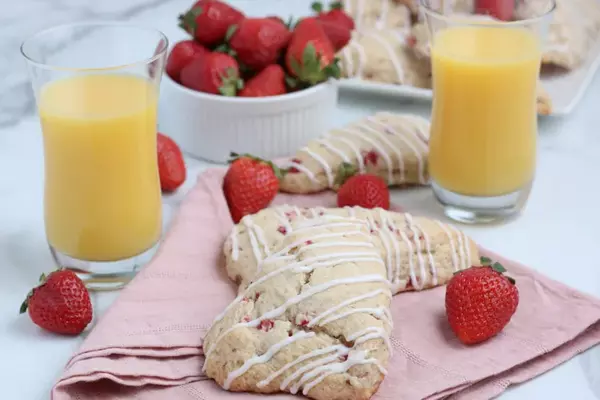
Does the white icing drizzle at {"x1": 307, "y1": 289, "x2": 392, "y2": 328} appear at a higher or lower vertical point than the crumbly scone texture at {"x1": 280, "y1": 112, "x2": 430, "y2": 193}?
higher

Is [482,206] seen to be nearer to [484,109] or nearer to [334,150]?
[484,109]

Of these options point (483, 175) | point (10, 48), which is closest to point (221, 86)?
point (483, 175)

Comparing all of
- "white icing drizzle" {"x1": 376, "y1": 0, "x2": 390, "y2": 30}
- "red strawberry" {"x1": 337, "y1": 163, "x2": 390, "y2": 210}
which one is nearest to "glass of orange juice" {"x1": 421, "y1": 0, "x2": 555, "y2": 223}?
"red strawberry" {"x1": 337, "y1": 163, "x2": 390, "y2": 210}

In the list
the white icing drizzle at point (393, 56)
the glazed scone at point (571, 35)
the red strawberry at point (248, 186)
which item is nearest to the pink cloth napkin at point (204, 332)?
the red strawberry at point (248, 186)

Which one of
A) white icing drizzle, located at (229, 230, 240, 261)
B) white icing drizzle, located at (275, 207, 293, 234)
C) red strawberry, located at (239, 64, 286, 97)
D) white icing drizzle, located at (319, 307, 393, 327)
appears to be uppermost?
red strawberry, located at (239, 64, 286, 97)

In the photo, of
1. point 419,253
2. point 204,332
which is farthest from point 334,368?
point 419,253

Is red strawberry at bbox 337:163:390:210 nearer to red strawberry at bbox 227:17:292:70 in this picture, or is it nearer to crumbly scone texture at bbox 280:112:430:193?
crumbly scone texture at bbox 280:112:430:193

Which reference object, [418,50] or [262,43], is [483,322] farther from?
[418,50]
